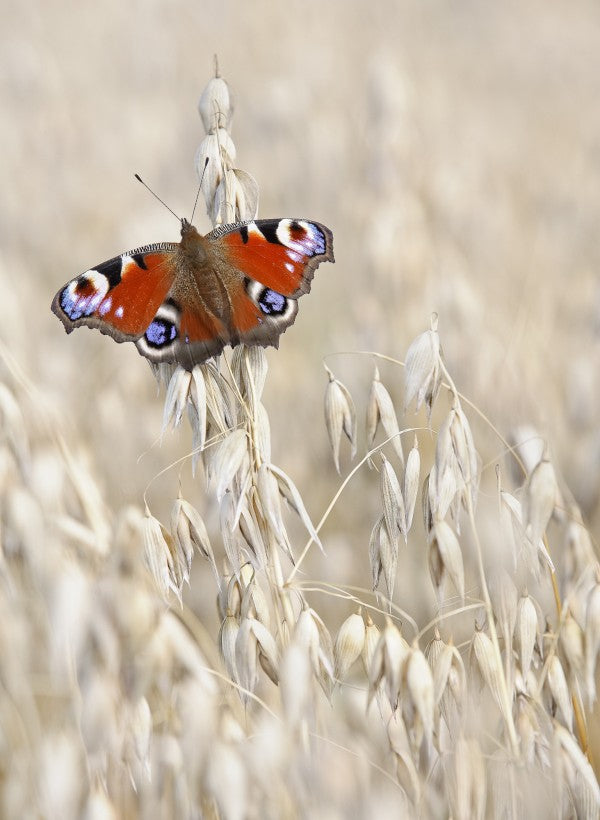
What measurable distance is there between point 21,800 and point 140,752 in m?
0.27

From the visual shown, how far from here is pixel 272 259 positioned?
1.03m

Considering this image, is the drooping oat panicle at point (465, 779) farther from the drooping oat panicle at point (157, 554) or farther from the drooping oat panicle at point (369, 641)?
the drooping oat panicle at point (157, 554)

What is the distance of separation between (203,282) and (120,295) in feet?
0.38

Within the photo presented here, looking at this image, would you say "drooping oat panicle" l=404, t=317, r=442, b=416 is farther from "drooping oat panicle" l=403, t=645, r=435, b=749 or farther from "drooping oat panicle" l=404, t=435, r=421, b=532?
"drooping oat panicle" l=403, t=645, r=435, b=749

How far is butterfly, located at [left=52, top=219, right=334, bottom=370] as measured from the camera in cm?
96

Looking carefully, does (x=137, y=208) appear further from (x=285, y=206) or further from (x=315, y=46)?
(x=315, y=46)

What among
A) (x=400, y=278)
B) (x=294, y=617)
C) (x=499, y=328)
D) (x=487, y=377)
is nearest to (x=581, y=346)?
(x=499, y=328)

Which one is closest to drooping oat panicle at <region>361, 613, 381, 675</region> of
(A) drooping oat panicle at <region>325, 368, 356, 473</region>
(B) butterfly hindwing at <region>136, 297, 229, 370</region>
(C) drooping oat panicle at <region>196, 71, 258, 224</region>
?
(A) drooping oat panicle at <region>325, 368, 356, 473</region>

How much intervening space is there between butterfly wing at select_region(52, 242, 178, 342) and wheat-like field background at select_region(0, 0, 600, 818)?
139 mm

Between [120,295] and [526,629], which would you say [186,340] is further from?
[526,629]

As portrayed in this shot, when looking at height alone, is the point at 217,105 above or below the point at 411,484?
above

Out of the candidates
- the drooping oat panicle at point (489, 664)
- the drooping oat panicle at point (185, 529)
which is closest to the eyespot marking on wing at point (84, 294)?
the drooping oat panicle at point (185, 529)

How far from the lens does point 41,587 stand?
845mm

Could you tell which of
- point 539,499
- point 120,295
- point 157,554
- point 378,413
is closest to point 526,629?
point 539,499
